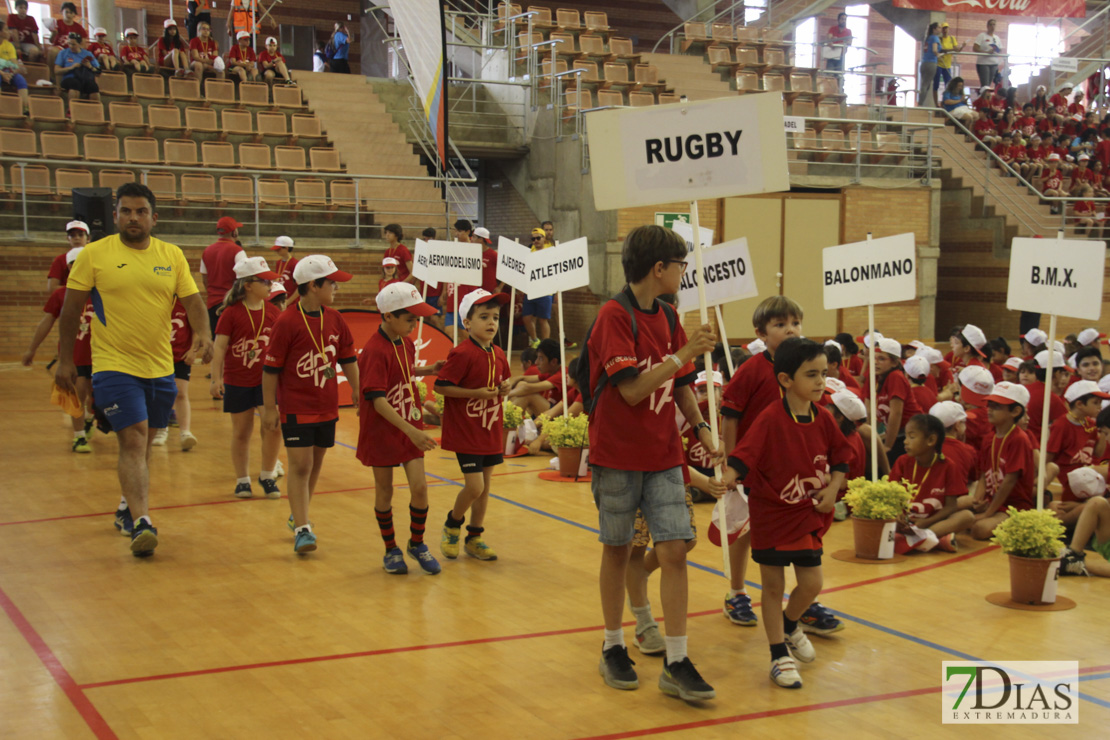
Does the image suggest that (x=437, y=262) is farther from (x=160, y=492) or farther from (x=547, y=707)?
(x=547, y=707)

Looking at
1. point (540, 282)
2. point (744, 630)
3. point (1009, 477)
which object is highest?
point (540, 282)

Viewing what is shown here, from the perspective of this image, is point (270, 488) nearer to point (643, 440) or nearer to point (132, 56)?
point (643, 440)

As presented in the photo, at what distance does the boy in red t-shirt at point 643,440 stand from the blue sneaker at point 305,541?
272 centimetres

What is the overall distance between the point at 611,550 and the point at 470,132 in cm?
1734

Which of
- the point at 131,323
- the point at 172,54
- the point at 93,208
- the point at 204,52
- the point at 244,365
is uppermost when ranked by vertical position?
the point at 204,52

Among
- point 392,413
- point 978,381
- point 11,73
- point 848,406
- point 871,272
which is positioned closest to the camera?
point 392,413

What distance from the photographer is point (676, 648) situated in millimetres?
4281

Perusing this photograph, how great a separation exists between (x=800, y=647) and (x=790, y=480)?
34.0 inches

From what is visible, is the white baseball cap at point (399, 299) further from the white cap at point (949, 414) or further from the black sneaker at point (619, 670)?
the white cap at point (949, 414)

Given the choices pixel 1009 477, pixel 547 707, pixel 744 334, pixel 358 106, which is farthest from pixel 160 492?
pixel 358 106

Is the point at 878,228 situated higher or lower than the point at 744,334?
higher

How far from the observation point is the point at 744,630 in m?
5.29

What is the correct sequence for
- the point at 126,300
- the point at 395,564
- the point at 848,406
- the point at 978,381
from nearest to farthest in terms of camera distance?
the point at 126,300
the point at 395,564
the point at 848,406
the point at 978,381

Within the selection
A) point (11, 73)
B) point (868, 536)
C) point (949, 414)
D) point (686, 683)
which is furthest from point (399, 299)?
point (11, 73)
